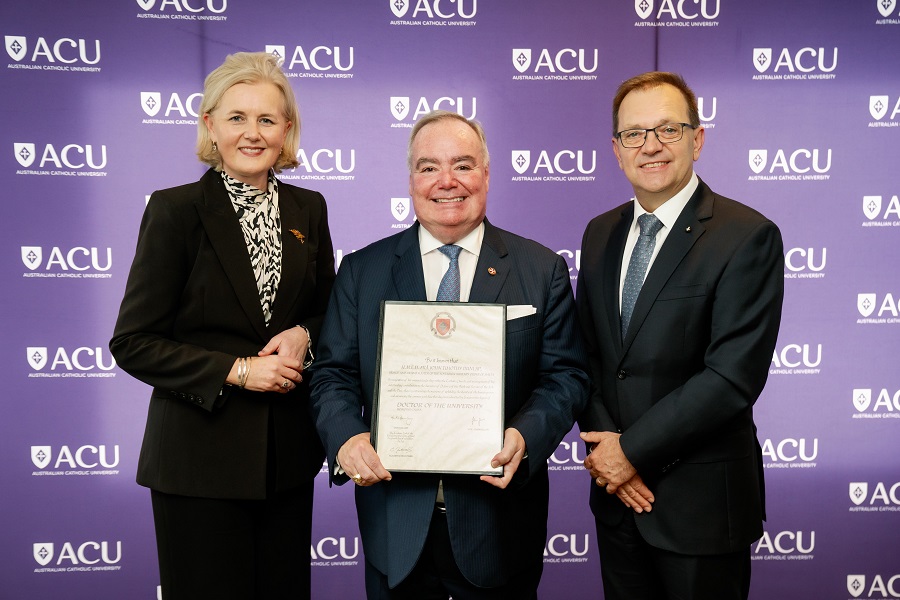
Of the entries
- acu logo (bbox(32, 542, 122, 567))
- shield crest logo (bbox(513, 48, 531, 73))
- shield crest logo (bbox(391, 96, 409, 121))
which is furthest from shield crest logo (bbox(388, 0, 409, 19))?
acu logo (bbox(32, 542, 122, 567))

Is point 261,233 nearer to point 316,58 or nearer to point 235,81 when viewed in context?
point 235,81

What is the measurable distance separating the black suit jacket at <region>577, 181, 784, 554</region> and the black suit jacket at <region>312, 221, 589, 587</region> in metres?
0.20

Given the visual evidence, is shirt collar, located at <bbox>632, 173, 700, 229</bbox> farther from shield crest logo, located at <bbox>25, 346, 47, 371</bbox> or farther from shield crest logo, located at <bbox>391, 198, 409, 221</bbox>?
shield crest logo, located at <bbox>25, 346, 47, 371</bbox>

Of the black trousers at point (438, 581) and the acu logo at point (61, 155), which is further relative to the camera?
the acu logo at point (61, 155)

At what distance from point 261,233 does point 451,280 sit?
62 centimetres

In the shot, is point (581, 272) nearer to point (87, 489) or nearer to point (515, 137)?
point (515, 137)

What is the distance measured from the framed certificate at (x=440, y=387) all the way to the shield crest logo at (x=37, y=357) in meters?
2.90

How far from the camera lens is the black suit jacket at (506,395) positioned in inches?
76.6

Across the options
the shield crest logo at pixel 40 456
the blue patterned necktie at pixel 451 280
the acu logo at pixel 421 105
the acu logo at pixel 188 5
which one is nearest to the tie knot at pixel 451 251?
the blue patterned necktie at pixel 451 280

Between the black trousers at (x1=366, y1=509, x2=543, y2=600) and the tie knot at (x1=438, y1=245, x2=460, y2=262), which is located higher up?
the tie knot at (x1=438, y1=245, x2=460, y2=262)

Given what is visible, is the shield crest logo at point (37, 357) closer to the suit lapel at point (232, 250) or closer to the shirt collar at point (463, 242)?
the suit lapel at point (232, 250)

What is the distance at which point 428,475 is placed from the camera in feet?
6.43

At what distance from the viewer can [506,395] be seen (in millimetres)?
2027

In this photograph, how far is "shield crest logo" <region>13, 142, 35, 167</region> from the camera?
12.9 ft
